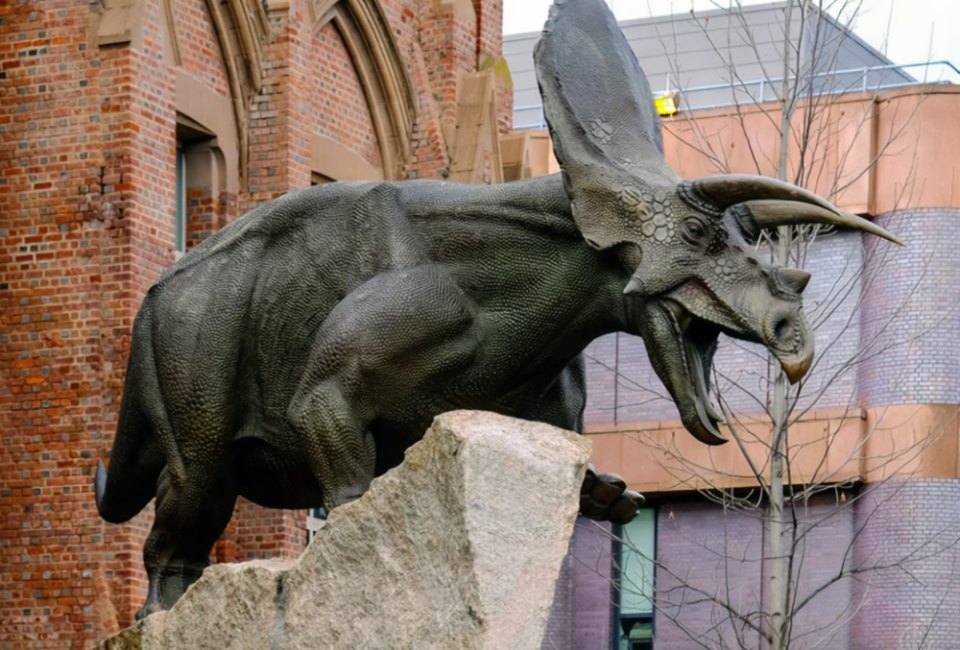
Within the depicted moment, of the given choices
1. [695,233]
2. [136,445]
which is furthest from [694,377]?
[136,445]

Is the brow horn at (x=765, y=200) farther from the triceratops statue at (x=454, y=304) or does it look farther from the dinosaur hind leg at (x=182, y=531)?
the dinosaur hind leg at (x=182, y=531)

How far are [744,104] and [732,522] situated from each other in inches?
209

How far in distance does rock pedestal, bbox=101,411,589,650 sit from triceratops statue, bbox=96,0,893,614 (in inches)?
23.4

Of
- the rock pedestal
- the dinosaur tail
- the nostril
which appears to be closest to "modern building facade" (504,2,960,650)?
the dinosaur tail

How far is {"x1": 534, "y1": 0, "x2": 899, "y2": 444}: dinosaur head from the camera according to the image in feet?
27.3

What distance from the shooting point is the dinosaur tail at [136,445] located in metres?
9.55

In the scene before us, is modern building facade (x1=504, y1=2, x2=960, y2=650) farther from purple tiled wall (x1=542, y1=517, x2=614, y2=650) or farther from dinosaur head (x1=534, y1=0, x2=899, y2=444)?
dinosaur head (x1=534, y1=0, x2=899, y2=444)

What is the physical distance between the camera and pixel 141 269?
2277cm

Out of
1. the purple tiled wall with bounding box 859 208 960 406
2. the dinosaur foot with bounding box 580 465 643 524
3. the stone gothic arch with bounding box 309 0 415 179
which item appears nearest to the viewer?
the dinosaur foot with bounding box 580 465 643 524

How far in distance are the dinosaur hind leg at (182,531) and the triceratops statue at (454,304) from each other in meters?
0.01

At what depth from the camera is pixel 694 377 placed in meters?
8.44

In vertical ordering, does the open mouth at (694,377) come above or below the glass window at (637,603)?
below

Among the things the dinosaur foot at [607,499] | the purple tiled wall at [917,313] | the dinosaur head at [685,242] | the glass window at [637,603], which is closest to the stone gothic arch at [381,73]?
the purple tiled wall at [917,313]

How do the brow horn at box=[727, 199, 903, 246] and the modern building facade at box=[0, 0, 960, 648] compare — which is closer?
the brow horn at box=[727, 199, 903, 246]
